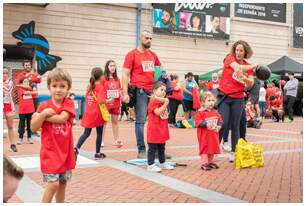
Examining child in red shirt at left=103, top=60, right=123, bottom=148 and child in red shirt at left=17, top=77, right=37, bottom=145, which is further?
child in red shirt at left=17, top=77, right=37, bottom=145

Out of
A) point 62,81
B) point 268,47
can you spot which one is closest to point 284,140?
point 62,81

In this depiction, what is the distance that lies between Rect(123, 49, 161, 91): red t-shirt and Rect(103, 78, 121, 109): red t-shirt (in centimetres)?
100

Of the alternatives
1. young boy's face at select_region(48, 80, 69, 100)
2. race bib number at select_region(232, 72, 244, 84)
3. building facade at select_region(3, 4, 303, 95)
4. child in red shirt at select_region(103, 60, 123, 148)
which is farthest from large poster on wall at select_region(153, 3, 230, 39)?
young boy's face at select_region(48, 80, 69, 100)

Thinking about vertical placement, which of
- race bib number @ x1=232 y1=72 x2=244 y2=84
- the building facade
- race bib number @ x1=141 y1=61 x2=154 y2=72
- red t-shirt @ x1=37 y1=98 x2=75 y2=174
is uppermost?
the building facade

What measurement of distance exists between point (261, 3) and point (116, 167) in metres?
20.4

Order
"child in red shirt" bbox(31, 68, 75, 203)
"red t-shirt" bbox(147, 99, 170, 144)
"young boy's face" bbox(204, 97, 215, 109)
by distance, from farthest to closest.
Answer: "young boy's face" bbox(204, 97, 215, 109)
"red t-shirt" bbox(147, 99, 170, 144)
"child in red shirt" bbox(31, 68, 75, 203)

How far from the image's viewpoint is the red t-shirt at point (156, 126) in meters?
6.15

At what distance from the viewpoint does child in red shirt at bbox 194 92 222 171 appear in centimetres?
632

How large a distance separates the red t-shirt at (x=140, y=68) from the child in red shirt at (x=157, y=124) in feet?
2.08

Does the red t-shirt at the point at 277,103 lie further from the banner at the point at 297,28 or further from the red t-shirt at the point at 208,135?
the red t-shirt at the point at 208,135

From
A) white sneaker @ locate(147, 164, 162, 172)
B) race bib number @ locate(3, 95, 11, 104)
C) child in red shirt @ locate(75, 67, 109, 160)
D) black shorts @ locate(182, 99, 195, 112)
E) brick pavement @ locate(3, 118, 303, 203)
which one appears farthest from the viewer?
black shorts @ locate(182, 99, 195, 112)

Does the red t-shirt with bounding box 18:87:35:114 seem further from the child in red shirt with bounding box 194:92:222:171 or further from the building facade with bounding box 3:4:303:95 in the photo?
the building facade with bounding box 3:4:303:95

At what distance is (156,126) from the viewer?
6.18 meters

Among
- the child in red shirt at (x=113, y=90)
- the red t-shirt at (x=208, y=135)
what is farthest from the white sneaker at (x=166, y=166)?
the child in red shirt at (x=113, y=90)
